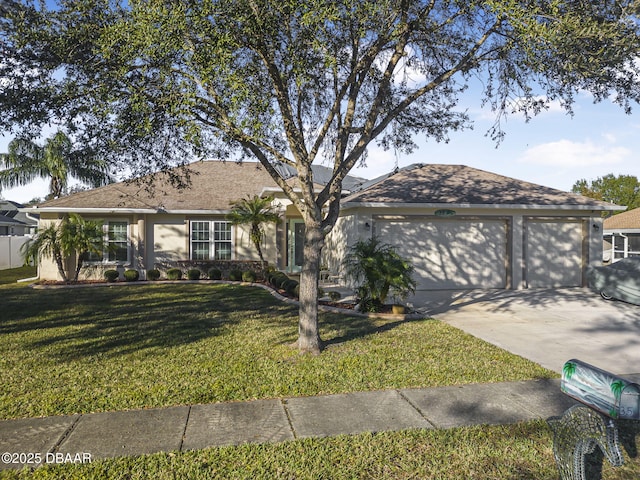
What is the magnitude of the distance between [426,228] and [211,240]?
9020 millimetres

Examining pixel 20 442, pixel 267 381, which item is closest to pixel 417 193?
pixel 267 381

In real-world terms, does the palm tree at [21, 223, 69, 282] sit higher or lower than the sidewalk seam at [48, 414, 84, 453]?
higher

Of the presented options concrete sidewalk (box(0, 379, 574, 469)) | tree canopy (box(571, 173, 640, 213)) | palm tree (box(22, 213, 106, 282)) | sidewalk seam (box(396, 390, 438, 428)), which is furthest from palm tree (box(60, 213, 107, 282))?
tree canopy (box(571, 173, 640, 213))

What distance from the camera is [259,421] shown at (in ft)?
15.6

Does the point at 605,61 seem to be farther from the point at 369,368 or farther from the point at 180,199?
the point at 180,199

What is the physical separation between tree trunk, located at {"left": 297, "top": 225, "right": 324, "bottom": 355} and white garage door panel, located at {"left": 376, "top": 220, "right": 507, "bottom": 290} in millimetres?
7364

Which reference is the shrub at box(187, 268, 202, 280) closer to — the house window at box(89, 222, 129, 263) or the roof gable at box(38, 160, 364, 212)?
the roof gable at box(38, 160, 364, 212)

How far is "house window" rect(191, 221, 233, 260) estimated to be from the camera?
18.6 meters

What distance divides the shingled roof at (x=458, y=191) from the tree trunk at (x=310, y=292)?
22.0 ft

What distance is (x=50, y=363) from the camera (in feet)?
22.8

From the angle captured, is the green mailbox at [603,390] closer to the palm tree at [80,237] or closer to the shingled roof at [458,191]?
the shingled roof at [458,191]

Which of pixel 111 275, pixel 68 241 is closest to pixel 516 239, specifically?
pixel 111 275

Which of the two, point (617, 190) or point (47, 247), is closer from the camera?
point (47, 247)

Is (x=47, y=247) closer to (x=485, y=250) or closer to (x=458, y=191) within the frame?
(x=458, y=191)
